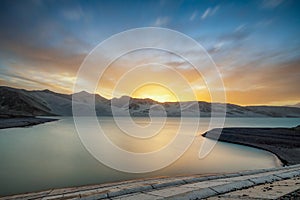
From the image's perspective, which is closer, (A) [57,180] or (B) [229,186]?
(B) [229,186]

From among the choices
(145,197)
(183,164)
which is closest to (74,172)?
(183,164)

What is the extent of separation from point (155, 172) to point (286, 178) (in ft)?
40.4

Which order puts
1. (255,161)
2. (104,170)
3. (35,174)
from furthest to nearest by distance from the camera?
(255,161)
(104,170)
(35,174)

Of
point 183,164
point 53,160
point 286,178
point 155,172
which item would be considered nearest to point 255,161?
point 183,164

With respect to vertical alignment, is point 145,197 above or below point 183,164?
above

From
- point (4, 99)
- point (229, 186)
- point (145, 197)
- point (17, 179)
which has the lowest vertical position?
point (17, 179)

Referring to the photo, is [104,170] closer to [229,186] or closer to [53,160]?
[53,160]

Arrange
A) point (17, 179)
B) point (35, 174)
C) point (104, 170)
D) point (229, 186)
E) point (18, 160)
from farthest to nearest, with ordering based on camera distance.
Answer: point (18, 160)
point (104, 170)
point (35, 174)
point (17, 179)
point (229, 186)

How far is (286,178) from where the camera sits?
6.91 m

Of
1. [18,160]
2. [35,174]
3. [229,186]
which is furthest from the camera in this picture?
[18,160]

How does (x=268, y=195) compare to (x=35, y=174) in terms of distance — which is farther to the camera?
(x=35, y=174)

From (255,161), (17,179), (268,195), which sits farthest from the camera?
(255,161)

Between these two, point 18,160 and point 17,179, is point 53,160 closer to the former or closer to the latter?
point 18,160

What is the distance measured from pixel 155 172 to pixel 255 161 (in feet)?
40.4
